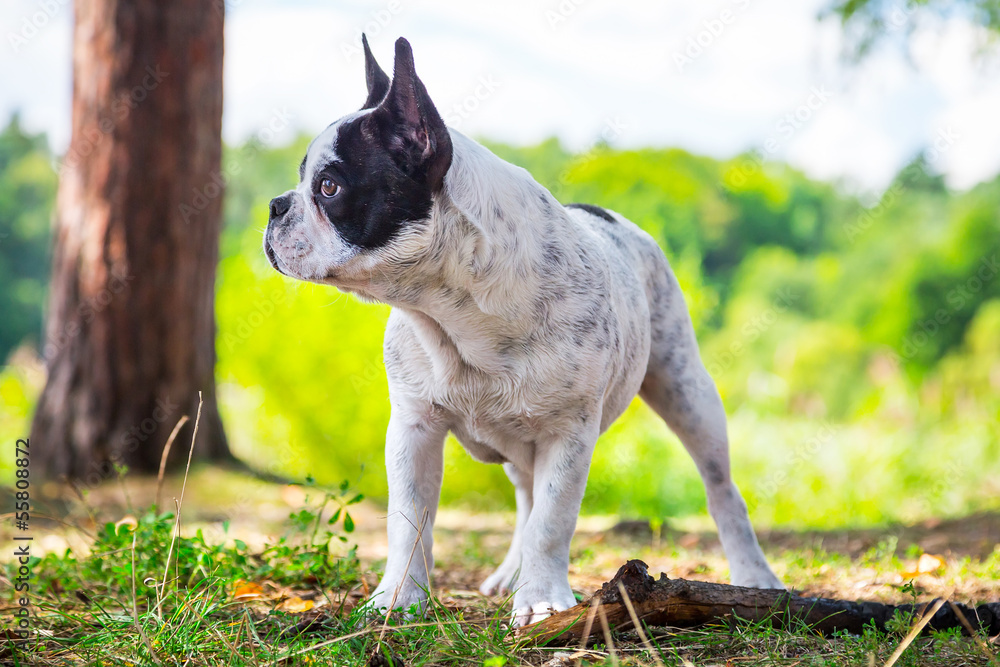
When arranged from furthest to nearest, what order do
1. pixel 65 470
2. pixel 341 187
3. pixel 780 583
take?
pixel 65 470 < pixel 780 583 < pixel 341 187

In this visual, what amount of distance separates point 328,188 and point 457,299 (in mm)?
558

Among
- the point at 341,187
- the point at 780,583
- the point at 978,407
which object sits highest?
the point at 341,187

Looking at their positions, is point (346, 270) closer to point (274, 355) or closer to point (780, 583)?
point (780, 583)

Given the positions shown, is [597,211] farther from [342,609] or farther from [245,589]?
[245,589]

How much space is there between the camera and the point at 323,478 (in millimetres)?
9570

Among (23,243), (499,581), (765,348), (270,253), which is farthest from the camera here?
(23,243)

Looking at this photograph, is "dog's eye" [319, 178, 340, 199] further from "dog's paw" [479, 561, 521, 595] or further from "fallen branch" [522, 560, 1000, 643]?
"dog's paw" [479, 561, 521, 595]

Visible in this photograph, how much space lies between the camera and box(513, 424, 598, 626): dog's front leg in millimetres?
2811

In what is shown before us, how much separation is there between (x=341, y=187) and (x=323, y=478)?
289 inches

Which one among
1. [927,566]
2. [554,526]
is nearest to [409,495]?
[554,526]

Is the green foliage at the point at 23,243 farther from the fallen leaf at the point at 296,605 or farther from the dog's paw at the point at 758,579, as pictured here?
the dog's paw at the point at 758,579

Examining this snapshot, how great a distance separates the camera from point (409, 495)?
298cm

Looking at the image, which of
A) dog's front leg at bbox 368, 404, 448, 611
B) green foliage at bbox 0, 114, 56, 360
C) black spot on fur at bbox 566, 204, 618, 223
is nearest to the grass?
dog's front leg at bbox 368, 404, 448, 611

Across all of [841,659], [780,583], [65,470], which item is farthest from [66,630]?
[65,470]
